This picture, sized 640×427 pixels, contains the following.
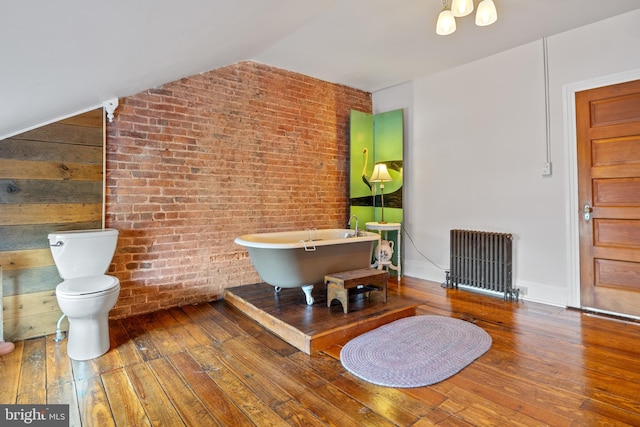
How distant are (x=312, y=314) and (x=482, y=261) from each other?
6.85 feet

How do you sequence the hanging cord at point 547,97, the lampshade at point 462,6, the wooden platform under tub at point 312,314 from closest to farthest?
the lampshade at point 462,6, the wooden platform under tub at point 312,314, the hanging cord at point 547,97

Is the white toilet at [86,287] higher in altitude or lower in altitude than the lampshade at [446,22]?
lower

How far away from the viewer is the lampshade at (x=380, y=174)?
4.30 metres

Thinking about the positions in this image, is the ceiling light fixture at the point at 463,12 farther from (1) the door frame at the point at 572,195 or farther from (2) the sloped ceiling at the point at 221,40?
(1) the door frame at the point at 572,195

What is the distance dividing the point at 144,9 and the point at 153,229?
7.26 ft

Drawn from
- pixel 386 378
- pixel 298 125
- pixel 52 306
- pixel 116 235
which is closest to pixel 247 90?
pixel 298 125

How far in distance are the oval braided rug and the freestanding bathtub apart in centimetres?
66

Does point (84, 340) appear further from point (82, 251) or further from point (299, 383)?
point (299, 383)

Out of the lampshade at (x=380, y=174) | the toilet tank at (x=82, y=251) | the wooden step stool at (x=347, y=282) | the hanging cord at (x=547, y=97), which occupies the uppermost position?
the hanging cord at (x=547, y=97)

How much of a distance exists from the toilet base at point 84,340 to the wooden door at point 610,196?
13.2ft

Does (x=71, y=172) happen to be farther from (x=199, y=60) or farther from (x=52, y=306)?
(x=199, y=60)

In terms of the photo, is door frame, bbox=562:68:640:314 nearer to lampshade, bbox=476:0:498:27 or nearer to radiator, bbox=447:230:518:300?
radiator, bbox=447:230:518:300

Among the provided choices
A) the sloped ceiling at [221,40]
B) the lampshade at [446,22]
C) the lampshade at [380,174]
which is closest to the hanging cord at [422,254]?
the lampshade at [380,174]

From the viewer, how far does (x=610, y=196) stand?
9.71 feet
